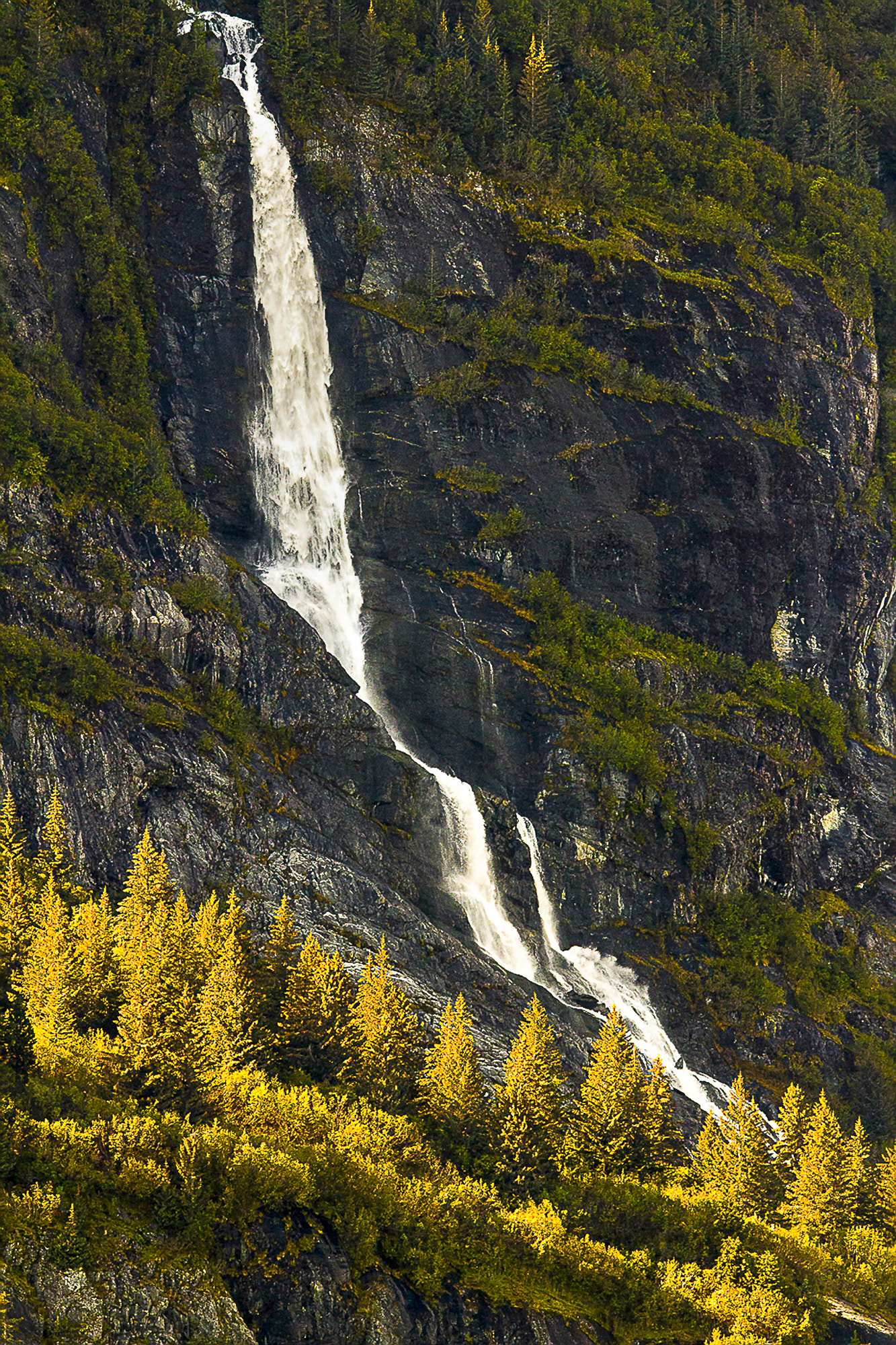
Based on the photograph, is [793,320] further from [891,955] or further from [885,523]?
[891,955]

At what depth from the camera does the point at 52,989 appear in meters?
44.1

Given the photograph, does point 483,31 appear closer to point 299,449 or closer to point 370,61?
point 370,61

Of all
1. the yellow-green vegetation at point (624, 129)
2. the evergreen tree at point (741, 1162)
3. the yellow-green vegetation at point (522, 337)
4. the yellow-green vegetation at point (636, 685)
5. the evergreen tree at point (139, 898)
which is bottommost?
the evergreen tree at point (741, 1162)

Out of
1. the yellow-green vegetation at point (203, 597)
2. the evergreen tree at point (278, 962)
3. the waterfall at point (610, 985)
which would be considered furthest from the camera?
the waterfall at point (610, 985)

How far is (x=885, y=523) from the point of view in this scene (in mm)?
92250

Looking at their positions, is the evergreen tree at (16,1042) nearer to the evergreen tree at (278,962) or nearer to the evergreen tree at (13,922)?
the evergreen tree at (13,922)

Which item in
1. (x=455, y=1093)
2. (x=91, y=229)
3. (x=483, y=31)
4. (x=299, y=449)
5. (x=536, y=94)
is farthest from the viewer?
(x=483, y=31)

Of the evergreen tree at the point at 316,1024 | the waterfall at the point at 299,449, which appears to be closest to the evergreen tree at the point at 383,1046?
the evergreen tree at the point at 316,1024

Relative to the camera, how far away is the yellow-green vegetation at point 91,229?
62406 millimetres

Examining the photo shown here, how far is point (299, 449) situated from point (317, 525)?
Answer: 163 inches

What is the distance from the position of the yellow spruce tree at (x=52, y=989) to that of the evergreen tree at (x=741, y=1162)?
2155 centimetres

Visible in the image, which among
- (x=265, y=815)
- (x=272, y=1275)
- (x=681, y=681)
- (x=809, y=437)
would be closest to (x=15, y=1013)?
(x=272, y=1275)

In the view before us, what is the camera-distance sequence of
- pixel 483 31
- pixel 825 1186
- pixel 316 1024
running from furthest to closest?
pixel 483 31, pixel 825 1186, pixel 316 1024

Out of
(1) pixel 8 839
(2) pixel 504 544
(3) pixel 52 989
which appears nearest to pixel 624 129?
(2) pixel 504 544
